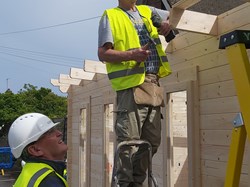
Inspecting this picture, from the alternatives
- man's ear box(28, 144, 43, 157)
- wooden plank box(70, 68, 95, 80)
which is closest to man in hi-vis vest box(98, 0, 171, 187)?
man's ear box(28, 144, 43, 157)

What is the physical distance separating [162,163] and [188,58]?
4.57 ft

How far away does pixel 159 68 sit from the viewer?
308 centimetres

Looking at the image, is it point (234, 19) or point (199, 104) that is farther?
point (199, 104)

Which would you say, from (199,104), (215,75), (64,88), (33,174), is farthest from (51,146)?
(64,88)

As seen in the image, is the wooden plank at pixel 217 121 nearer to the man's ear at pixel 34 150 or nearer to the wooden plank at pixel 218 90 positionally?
the wooden plank at pixel 218 90

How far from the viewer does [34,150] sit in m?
2.16

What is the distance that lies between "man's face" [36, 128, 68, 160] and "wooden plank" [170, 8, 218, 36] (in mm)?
1834

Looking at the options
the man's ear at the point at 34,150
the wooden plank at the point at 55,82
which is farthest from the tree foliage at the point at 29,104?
the man's ear at the point at 34,150

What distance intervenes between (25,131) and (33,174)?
33 cm

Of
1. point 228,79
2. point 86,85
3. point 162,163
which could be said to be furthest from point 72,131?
point 228,79

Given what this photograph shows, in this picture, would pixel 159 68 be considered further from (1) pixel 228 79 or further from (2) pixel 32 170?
(2) pixel 32 170

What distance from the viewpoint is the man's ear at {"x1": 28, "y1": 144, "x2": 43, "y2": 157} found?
2.14 m

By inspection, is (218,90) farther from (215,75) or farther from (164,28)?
(164,28)

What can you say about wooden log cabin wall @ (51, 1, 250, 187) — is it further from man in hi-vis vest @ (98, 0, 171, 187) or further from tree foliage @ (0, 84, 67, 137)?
tree foliage @ (0, 84, 67, 137)
